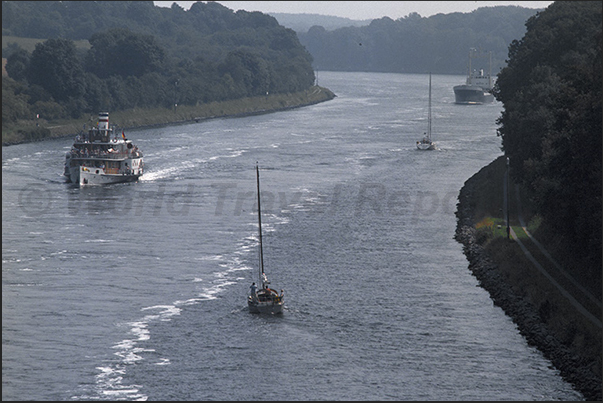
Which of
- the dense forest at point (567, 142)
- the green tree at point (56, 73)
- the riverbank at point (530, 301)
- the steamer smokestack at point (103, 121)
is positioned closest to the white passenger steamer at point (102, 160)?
the steamer smokestack at point (103, 121)

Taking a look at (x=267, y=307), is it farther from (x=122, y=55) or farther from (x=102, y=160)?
(x=122, y=55)

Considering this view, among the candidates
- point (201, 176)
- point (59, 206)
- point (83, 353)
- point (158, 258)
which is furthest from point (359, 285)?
point (201, 176)

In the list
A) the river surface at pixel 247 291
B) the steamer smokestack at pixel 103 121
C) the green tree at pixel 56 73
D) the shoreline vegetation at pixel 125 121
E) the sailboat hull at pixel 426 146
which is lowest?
the river surface at pixel 247 291

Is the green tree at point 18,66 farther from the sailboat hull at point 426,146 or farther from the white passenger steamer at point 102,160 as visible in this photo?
the sailboat hull at point 426,146

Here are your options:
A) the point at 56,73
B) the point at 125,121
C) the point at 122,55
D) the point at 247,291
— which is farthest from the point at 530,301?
the point at 122,55

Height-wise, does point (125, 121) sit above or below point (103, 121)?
below

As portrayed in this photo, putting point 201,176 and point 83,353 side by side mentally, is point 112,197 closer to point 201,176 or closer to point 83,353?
point 201,176
